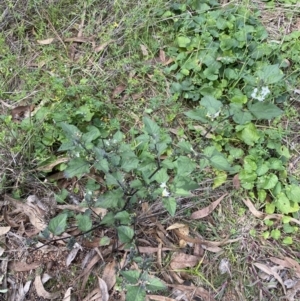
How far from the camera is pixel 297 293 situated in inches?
84.0

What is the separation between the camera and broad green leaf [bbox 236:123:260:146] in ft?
7.61

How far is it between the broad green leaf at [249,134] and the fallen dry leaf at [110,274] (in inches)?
38.7

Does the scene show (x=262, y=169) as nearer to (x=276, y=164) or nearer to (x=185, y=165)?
(x=276, y=164)

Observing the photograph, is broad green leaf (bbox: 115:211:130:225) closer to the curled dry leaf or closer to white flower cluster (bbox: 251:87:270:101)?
the curled dry leaf

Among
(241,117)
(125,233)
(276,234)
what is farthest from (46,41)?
(276,234)

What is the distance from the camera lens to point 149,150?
7.11 ft

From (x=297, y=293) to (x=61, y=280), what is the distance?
1.21 metres

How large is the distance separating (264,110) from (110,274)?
117 cm

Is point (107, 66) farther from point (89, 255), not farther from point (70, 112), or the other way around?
point (89, 255)

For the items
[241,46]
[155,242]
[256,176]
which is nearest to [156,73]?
[241,46]

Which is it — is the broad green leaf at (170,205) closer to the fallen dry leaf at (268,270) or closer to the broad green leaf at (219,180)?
the broad green leaf at (219,180)

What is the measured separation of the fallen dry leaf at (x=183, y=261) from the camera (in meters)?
2.14

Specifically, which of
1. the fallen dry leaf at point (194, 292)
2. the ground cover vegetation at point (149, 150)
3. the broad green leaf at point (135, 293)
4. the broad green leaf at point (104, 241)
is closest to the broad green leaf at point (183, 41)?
the ground cover vegetation at point (149, 150)

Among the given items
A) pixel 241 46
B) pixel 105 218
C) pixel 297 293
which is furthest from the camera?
pixel 241 46
